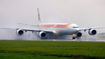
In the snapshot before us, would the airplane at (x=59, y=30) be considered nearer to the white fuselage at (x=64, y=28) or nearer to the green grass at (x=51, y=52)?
the white fuselage at (x=64, y=28)

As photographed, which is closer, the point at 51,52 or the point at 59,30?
the point at 51,52

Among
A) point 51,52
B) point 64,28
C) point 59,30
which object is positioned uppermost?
point 64,28

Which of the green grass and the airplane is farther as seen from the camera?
the airplane

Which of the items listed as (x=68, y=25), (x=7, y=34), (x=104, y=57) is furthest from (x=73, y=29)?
(x=104, y=57)

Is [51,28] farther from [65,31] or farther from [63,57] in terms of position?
[63,57]

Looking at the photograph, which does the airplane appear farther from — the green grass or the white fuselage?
the green grass

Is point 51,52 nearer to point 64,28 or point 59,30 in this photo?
point 64,28

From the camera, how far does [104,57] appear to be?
1794cm

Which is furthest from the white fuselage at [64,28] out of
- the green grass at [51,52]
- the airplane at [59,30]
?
the green grass at [51,52]

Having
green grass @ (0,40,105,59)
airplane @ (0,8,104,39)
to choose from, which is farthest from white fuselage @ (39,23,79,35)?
green grass @ (0,40,105,59)

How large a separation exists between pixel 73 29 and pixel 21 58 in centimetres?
3220

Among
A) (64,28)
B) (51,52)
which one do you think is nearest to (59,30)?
(64,28)

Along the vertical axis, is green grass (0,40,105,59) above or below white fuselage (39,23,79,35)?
below

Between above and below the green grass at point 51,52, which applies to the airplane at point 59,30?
above
